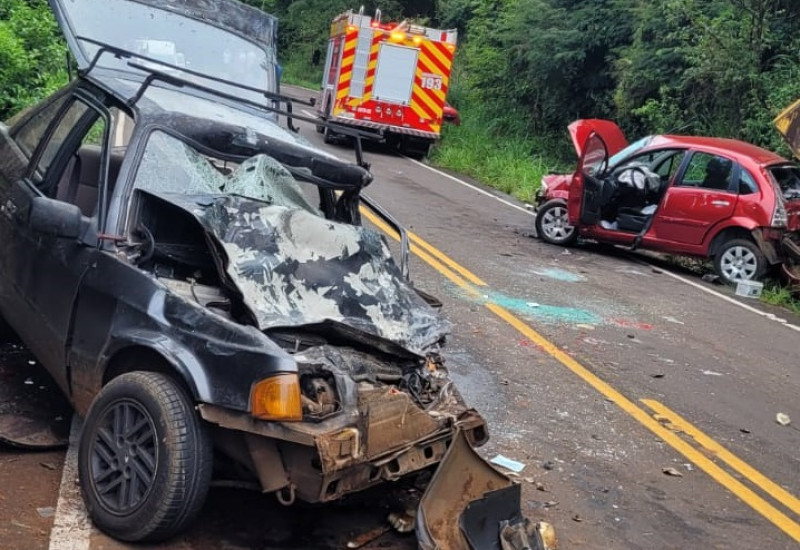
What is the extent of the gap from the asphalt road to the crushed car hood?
0.88 metres

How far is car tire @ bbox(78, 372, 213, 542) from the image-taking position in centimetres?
386

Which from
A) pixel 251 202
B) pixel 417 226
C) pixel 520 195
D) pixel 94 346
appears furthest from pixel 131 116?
pixel 520 195

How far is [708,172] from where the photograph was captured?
1234 centimetres

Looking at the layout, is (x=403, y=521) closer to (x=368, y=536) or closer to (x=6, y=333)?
(x=368, y=536)

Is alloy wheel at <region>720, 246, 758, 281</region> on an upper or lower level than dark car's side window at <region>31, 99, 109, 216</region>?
lower

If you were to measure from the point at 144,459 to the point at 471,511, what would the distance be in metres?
1.40

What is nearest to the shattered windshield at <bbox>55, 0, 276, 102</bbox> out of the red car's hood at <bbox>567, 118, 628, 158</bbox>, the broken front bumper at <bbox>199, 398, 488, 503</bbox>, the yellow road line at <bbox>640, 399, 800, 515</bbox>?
the yellow road line at <bbox>640, 399, 800, 515</bbox>

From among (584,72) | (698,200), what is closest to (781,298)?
(698,200)

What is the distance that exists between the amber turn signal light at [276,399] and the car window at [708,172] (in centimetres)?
962

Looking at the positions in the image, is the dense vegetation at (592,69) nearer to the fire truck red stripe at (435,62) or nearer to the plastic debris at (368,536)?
the fire truck red stripe at (435,62)

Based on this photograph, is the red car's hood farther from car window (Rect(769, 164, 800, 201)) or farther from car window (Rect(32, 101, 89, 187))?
car window (Rect(32, 101, 89, 187))

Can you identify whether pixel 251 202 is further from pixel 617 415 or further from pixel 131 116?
pixel 617 415

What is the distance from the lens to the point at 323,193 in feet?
19.5

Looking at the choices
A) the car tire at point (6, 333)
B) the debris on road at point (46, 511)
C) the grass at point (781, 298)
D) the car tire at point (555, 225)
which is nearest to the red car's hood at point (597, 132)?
the car tire at point (555, 225)
